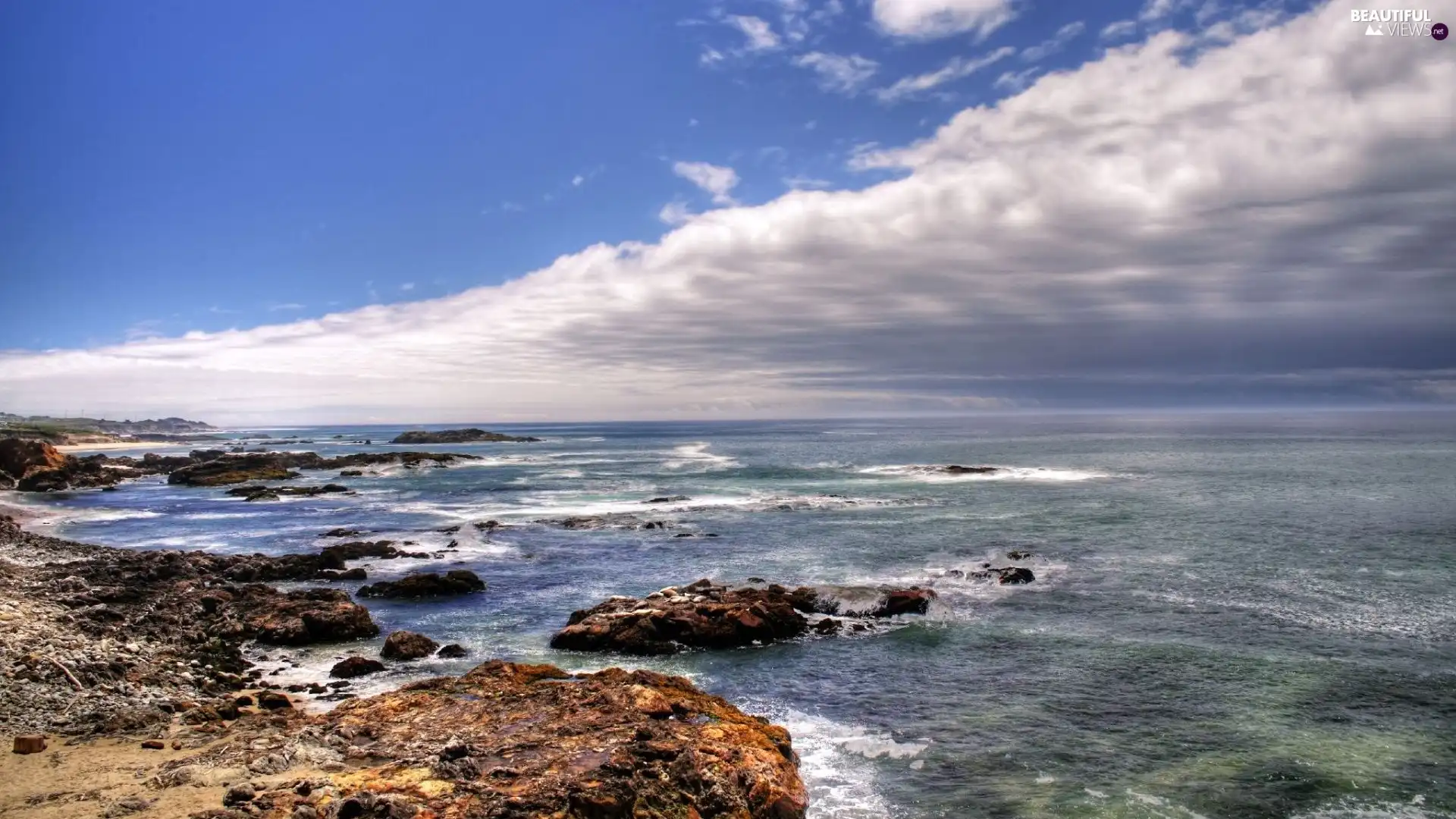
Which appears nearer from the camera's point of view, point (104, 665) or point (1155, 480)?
point (104, 665)

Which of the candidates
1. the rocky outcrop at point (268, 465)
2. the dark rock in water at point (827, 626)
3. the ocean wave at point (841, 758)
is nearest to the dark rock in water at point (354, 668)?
the ocean wave at point (841, 758)

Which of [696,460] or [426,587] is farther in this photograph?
[696,460]

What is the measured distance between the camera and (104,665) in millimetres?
20391

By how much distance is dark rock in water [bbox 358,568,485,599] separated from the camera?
117ft

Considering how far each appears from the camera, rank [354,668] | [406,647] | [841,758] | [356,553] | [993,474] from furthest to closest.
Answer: [993,474]
[356,553]
[406,647]
[354,668]
[841,758]

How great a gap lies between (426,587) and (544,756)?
23573 mm

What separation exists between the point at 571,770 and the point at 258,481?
95.1 metres

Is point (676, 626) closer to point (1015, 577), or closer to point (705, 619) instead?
point (705, 619)

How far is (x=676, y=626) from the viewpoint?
89.7 feet

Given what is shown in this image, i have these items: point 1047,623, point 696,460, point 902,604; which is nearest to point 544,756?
point 902,604

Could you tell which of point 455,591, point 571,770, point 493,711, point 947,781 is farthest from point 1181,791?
point 455,591

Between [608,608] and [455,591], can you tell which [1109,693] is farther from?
[455,591]

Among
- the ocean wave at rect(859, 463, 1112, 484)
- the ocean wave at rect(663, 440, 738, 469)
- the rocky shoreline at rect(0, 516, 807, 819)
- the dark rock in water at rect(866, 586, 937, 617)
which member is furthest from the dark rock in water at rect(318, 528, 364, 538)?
the ocean wave at rect(663, 440, 738, 469)

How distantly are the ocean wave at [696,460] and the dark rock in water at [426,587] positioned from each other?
74.6 meters
